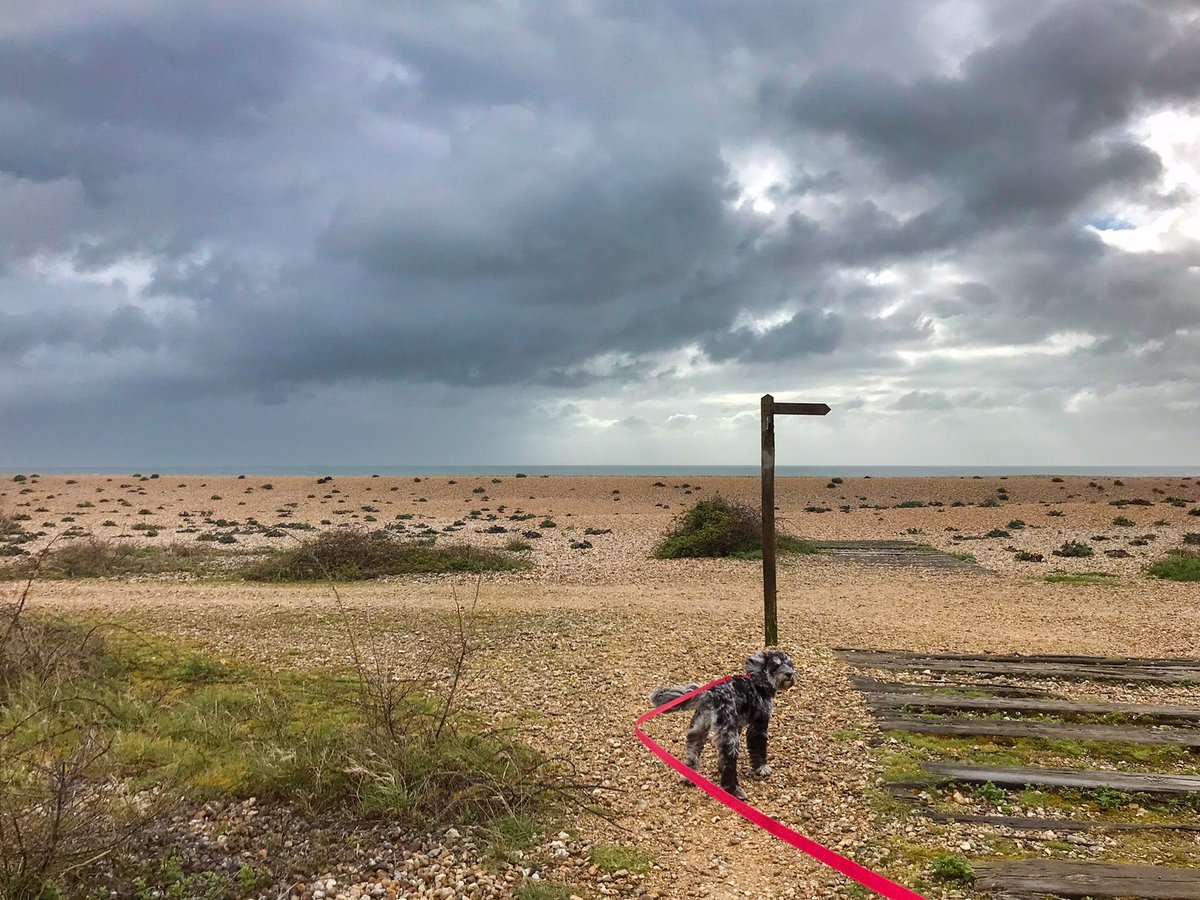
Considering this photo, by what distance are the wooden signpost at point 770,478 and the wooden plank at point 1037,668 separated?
977 mm

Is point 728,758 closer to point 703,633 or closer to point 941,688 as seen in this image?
point 941,688

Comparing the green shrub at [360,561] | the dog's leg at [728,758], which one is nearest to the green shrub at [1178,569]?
the green shrub at [360,561]

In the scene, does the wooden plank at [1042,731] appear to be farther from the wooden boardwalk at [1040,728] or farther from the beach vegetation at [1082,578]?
the beach vegetation at [1082,578]

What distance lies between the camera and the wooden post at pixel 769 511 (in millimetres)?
9664

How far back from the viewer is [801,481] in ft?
208

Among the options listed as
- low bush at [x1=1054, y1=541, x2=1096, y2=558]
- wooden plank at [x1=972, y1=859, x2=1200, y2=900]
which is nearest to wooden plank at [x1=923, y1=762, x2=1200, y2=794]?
wooden plank at [x1=972, y1=859, x2=1200, y2=900]

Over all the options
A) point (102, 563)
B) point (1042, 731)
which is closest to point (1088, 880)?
point (1042, 731)

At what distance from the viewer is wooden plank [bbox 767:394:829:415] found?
9.66 m

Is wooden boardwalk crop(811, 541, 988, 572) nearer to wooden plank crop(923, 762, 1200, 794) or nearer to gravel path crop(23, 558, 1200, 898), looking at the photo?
gravel path crop(23, 558, 1200, 898)

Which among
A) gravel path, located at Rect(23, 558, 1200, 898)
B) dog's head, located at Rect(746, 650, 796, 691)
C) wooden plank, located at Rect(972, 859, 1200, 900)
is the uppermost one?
dog's head, located at Rect(746, 650, 796, 691)

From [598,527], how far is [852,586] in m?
15.7

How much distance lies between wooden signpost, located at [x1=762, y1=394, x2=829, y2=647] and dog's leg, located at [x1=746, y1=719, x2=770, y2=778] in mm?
3614

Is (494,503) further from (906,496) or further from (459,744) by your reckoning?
(459,744)

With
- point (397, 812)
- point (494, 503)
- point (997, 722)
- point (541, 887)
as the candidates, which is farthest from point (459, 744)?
point (494, 503)
